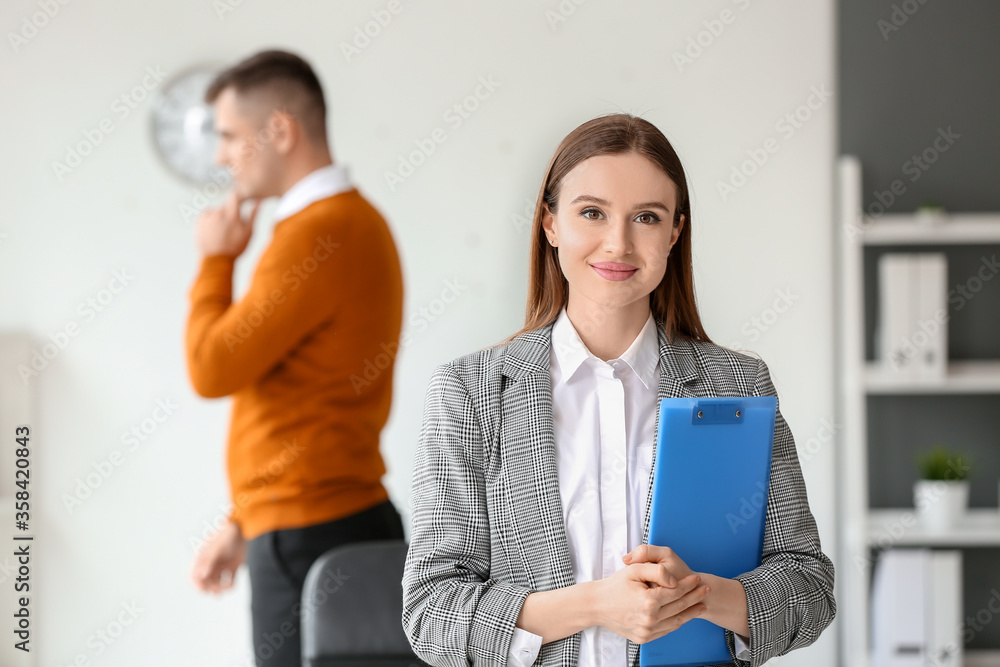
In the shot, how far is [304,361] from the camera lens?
7.25 ft

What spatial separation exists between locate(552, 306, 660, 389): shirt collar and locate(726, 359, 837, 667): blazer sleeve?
0.15 metres

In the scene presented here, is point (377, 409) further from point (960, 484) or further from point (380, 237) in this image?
point (960, 484)

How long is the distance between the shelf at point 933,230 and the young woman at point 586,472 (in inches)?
60.9

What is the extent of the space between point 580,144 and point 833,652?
211 centimetres

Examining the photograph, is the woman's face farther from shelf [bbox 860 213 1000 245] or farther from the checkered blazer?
shelf [bbox 860 213 1000 245]

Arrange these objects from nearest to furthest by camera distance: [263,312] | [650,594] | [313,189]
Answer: [650,594], [263,312], [313,189]

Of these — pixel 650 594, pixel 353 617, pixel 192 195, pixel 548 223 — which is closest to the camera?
pixel 650 594

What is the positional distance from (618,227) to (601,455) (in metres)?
0.30

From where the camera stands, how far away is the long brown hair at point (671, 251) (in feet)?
3.58

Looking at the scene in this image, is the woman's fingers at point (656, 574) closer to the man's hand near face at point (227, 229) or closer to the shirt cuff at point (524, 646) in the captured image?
the shirt cuff at point (524, 646)

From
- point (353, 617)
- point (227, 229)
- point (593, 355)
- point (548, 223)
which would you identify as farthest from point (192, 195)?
point (593, 355)

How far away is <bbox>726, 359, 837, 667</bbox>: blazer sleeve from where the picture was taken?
1.00 metres

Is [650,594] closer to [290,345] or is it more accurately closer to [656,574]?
[656,574]

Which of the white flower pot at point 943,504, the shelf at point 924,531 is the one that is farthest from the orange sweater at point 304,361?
the white flower pot at point 943,504
